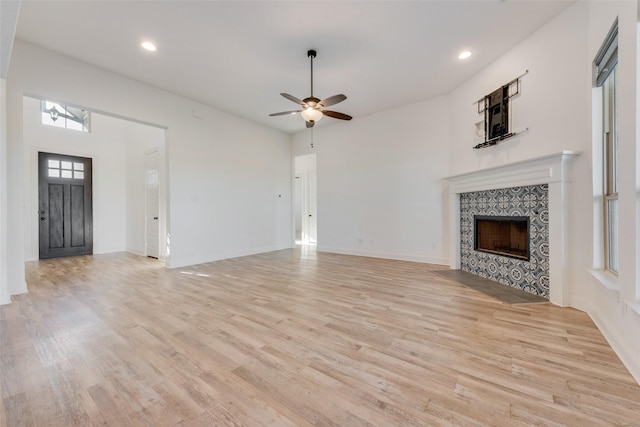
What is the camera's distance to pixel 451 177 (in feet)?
14.4

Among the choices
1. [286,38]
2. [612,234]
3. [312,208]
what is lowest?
[612,234]

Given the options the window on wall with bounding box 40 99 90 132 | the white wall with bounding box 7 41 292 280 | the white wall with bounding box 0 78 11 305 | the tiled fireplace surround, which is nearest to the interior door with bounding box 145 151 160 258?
the white wall with bounding box 7 41 292 280

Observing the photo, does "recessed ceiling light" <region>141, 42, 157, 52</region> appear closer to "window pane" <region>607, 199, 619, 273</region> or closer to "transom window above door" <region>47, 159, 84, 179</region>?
"transom window above door" <region>47, 159, 84, 179</region>

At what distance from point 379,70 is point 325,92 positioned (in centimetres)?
108

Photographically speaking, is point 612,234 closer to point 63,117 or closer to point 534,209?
point 534,209

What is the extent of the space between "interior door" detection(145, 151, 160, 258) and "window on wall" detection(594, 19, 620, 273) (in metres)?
7.13

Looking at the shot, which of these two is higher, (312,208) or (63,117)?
(63,117)

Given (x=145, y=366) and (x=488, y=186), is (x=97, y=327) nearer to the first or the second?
(x=145, y=366)

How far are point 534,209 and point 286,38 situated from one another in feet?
12.1

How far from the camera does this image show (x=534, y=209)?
3135mm

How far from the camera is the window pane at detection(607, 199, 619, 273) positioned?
2364 millimetres

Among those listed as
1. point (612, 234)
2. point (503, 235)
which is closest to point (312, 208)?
point (503, 235)

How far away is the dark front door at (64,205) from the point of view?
5.88 metres

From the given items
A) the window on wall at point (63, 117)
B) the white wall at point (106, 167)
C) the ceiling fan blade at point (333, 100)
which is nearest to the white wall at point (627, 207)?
the ceiling fan blade at point (333, 100)
